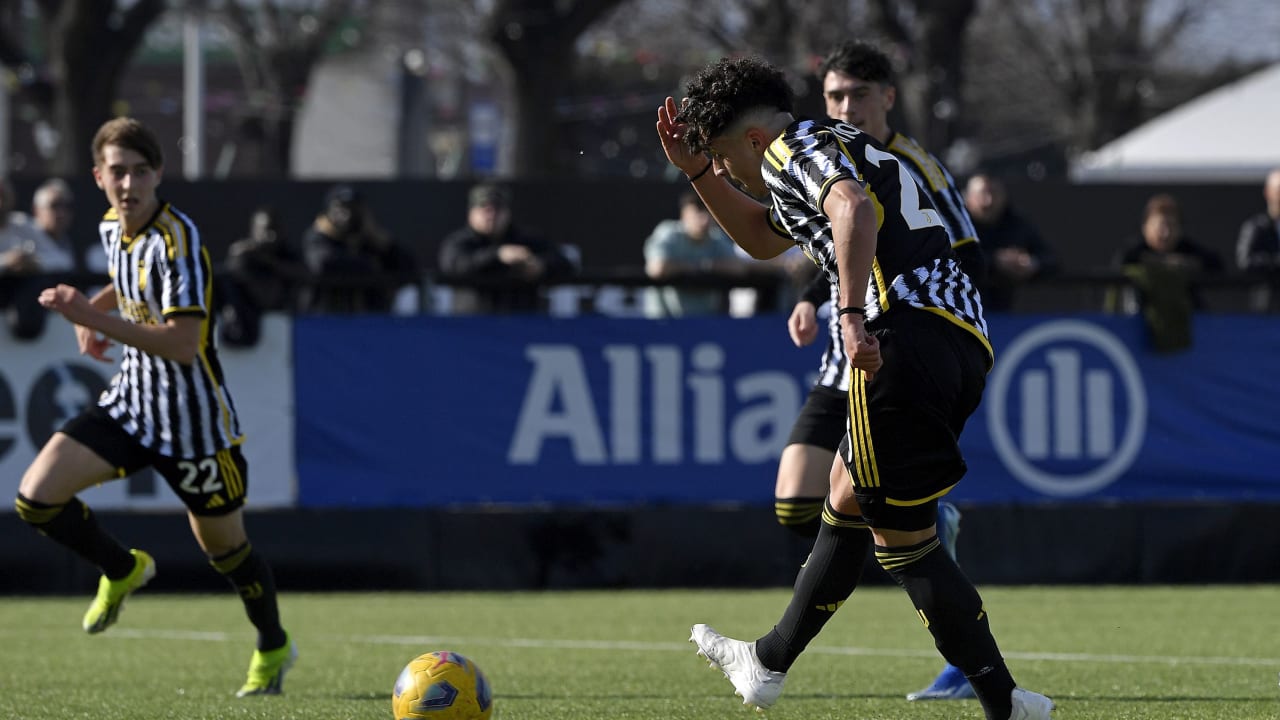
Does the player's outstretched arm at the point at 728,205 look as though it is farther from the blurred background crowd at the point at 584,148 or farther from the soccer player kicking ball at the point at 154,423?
the blurred background crowd at the point at 584,148

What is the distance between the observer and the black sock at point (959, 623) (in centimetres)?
584

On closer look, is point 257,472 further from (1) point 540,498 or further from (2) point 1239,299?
(2) point 1239,299

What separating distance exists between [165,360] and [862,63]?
112 inches

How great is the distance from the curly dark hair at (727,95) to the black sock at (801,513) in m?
1.87

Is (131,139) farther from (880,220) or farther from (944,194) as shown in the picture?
(880,220)

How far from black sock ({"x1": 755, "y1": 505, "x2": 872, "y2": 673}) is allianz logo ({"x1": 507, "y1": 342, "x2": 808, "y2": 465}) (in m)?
6.28

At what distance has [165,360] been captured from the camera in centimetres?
779

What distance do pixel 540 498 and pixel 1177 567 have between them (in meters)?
4.04

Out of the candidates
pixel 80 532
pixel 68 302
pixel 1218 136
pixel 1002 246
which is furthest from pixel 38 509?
pixel 1218 136

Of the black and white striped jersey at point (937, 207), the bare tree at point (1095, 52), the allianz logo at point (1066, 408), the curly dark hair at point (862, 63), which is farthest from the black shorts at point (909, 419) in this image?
the bare tree at point (1095, 52)

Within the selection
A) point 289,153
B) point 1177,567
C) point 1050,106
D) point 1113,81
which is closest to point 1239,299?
point 1177,567

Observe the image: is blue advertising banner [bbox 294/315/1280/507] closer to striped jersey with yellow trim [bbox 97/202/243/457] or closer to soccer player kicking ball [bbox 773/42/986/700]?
striped jersey with yellow trim [bbox 97/202/243/457]

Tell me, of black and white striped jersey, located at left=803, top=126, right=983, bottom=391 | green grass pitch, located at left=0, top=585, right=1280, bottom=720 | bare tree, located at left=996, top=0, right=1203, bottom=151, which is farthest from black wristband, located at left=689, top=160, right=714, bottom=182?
bare tree, located at left=996, top=0, right=1203, bottom=151

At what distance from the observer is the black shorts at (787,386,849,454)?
747cm
